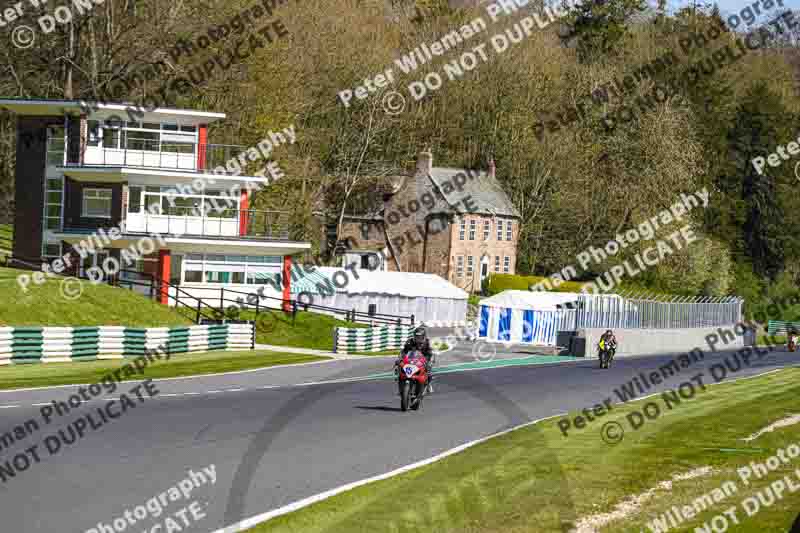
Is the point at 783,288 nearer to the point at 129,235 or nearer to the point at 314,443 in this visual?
the point at 129,235

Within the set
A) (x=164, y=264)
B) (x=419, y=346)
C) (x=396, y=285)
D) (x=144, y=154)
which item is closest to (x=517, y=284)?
(x=396, y=285)

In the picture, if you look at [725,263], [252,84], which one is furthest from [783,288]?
[252,84]

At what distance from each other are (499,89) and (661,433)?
69.9 meters

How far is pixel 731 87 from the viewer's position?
348 ft

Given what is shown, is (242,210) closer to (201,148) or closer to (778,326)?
(201,148)

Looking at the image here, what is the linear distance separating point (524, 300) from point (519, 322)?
418 centimetres

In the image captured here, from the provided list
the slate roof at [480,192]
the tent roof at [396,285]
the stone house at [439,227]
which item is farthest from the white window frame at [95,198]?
the slate roof at [480,192]

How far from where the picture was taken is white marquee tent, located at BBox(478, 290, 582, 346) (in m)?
58.2

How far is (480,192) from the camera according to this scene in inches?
3383

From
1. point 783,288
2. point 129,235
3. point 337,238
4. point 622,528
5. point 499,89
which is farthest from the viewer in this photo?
point 783,288

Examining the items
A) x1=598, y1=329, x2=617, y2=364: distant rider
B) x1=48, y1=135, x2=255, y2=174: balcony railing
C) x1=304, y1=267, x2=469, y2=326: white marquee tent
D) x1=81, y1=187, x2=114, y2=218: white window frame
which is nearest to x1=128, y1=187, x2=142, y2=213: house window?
x1=81, y1=187, x2=114, y2=218: white window frame

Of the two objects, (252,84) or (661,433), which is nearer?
(661,433)

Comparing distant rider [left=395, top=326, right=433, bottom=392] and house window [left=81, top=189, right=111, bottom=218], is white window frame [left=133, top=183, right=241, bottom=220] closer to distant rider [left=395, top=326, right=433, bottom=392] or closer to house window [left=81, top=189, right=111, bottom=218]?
house window [left=81, top=189, right=111, bottom=218]

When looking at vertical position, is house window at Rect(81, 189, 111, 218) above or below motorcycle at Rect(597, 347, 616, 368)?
above
